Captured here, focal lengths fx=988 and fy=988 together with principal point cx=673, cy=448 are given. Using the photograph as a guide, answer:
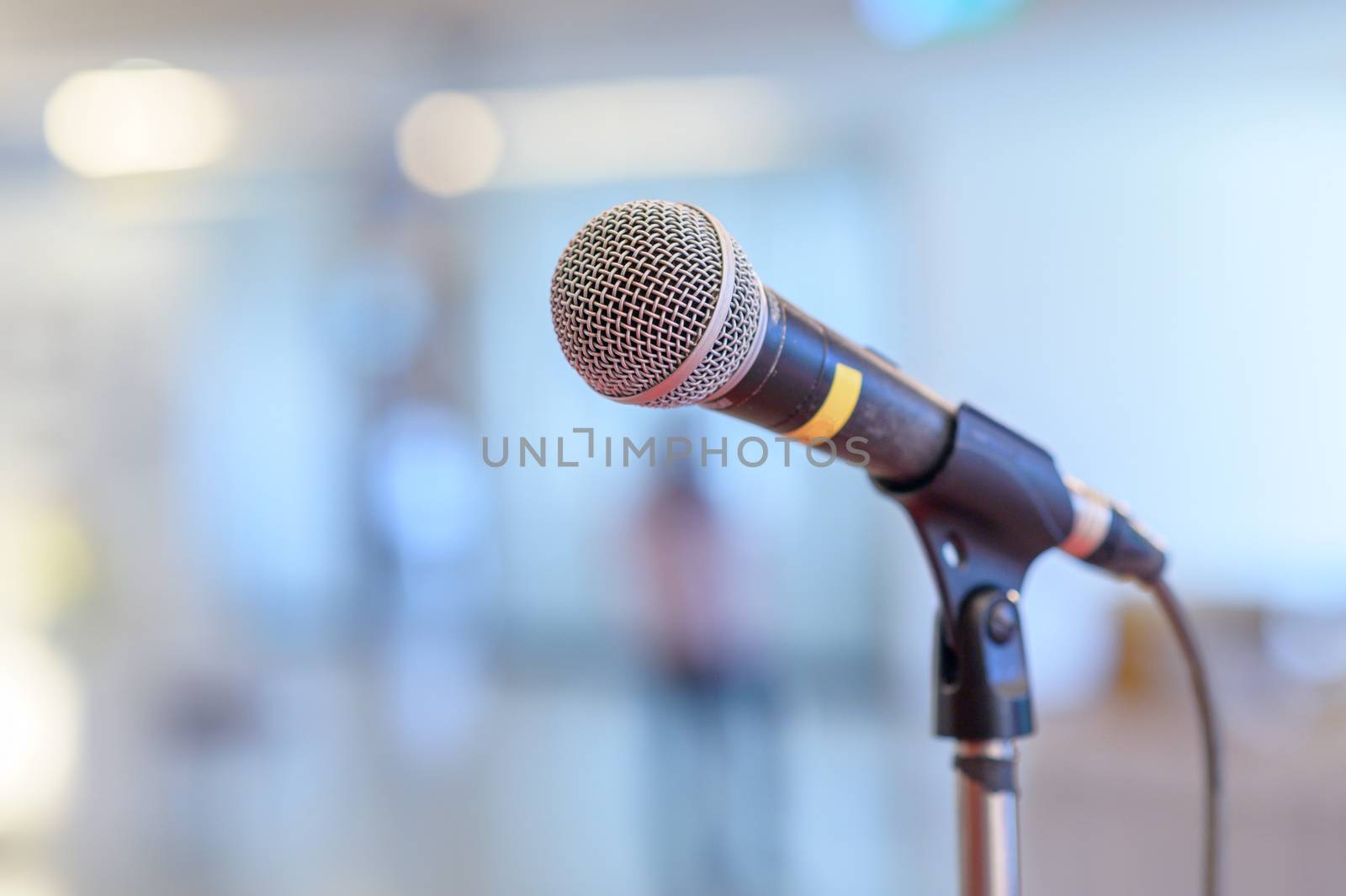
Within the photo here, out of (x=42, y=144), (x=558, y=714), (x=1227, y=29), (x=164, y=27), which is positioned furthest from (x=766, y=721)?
(x=42, y=144)

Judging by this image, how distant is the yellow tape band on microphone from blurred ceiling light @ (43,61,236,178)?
12.0ft

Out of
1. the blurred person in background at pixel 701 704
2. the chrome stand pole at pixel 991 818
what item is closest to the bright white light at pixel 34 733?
the blurred person in background at pixel 701 704

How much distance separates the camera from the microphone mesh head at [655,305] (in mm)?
507

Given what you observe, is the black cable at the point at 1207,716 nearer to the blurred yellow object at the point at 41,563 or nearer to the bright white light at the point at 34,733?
the bright white light at the point at 34,733

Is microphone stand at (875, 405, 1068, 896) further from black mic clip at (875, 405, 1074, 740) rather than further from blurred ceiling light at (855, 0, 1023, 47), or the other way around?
blurred ceiling light at (855, 0, 1023, 47)

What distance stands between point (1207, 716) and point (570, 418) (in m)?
3.39

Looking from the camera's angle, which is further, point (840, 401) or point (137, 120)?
point (137, 120)

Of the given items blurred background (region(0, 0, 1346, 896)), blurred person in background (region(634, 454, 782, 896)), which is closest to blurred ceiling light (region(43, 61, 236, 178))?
blurred background (region(0, 0, 1346, 896))

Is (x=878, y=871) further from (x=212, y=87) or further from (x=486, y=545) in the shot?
(x=212, y=87)

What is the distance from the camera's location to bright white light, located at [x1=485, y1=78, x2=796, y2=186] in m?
3.69

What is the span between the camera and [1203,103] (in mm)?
3312

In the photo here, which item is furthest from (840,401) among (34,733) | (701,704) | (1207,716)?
(34,733)

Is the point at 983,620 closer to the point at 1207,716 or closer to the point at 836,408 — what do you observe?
the point at 836,408

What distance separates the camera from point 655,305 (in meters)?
0.51
